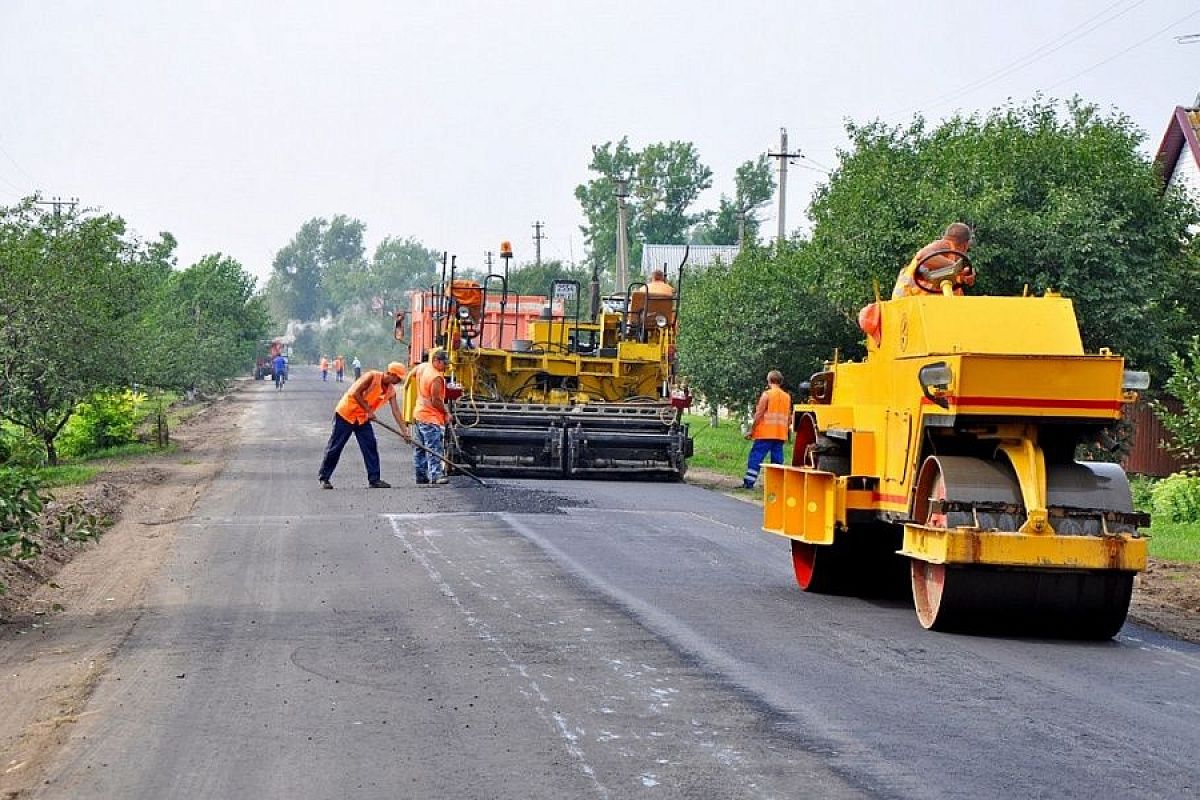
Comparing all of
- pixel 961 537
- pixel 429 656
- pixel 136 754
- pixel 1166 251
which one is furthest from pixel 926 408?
pixel 1166 251

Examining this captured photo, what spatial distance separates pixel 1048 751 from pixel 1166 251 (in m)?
18.2

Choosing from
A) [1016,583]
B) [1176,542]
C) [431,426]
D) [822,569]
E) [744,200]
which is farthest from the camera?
[744,200]

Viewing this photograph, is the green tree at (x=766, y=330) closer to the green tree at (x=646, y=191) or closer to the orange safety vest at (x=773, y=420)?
the orange safety vest at (x=773, y=420)

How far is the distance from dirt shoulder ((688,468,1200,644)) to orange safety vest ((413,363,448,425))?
31.3 ft

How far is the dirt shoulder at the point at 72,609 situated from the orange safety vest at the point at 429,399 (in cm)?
305

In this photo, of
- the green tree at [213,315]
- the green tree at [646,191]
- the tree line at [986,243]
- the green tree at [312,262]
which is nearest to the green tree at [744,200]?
the green tree at [646,191]

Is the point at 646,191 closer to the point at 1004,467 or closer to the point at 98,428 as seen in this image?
the point at 98,428

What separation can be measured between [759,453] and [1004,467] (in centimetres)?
1388

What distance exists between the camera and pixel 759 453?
24266 millimetres

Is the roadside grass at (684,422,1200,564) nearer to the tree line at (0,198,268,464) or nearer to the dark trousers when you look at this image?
the dark trousers

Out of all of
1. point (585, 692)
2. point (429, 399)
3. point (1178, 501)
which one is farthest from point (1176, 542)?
point (585, 692)

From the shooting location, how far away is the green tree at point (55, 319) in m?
25.6

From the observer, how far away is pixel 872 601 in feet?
40.0

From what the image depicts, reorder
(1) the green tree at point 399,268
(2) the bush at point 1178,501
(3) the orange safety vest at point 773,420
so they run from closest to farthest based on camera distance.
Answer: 1. (2) the bush at point 1178,501
2. (3) the orange safety vest at point 773,420
3. (1) the green tree at point 399,268
